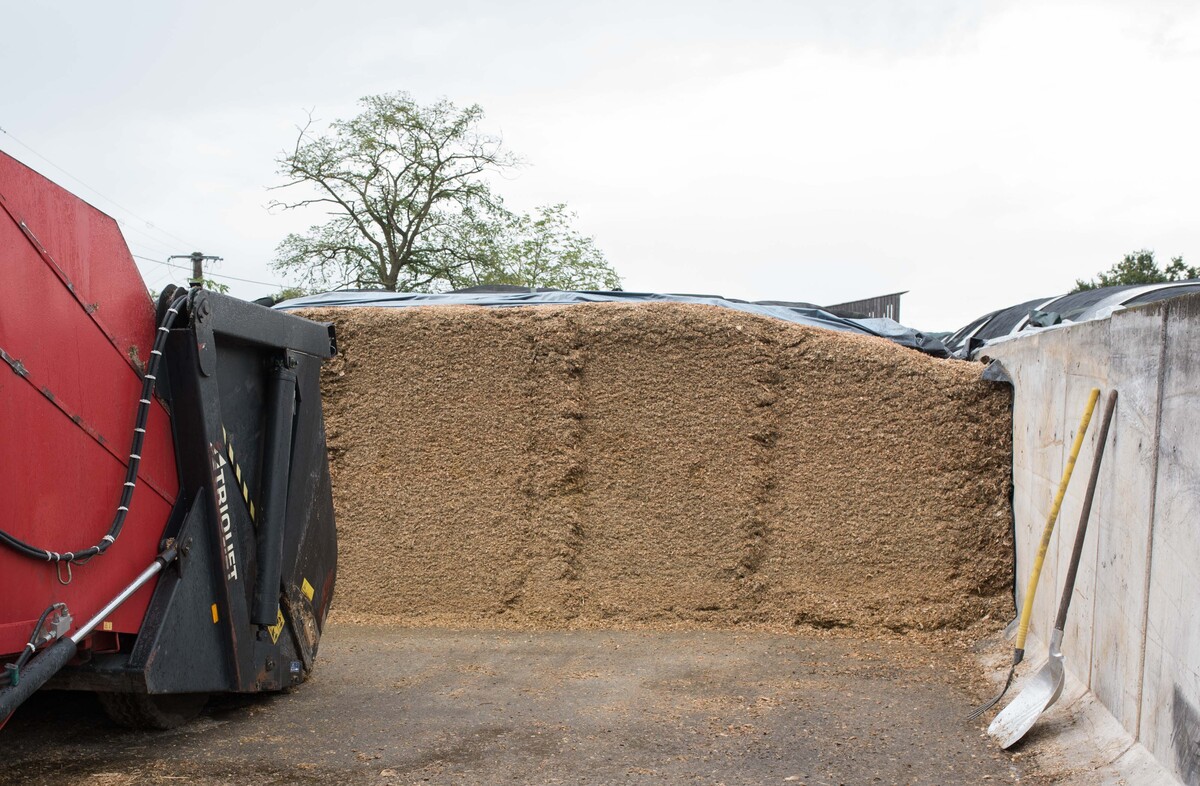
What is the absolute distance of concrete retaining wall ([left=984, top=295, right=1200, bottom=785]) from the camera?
3121 mm

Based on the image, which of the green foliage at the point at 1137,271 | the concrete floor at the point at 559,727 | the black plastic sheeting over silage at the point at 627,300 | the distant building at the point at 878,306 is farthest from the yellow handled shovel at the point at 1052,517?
the green foliage at the point at 1137,271

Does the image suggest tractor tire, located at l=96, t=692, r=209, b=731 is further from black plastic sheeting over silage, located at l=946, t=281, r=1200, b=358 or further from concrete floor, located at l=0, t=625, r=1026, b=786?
black plastic sheeting over silage, located at l=946, t=281, r=1200, b=358

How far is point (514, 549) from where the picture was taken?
264 inches

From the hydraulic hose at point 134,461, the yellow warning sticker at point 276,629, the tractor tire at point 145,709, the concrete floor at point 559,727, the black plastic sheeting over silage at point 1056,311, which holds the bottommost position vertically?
the concrete floor at point 559,727

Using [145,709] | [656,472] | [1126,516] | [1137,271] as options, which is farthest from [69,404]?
[1137,271]

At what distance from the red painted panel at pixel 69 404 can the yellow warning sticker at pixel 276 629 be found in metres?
0.87

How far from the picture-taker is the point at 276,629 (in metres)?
4.29

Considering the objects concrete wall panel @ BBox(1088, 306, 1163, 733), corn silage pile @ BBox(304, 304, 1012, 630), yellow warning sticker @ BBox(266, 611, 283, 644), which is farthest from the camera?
corn silage pile @ BBox(304, 304, 1012, 630)

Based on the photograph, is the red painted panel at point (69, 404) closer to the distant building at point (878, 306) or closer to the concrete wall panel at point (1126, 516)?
the concrete wall panel at point (1126, 516)

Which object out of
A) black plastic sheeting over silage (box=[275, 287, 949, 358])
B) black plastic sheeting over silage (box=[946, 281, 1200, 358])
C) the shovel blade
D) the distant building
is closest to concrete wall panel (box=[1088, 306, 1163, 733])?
the shovel blade

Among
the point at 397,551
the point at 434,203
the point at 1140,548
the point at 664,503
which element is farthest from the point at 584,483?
the point at 434,203

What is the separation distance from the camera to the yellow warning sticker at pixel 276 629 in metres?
4.24

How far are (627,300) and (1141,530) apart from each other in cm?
473

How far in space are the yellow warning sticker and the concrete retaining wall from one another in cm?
339
